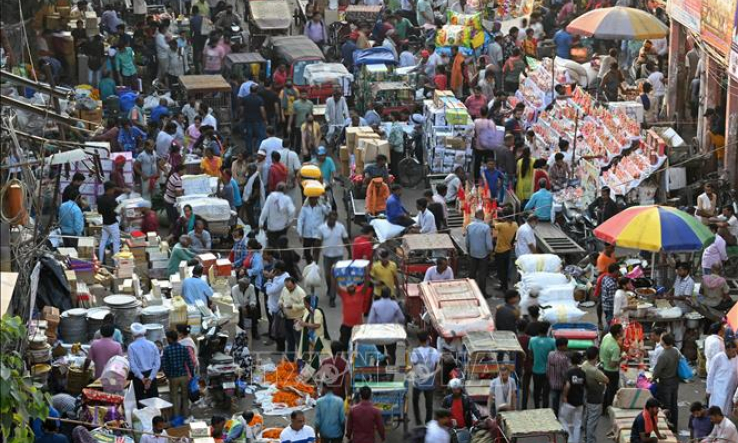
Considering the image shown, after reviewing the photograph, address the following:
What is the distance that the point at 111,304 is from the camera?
20406 millimetres

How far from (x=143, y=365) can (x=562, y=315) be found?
5042 millimetres

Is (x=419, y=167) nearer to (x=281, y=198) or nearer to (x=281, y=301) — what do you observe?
(x=281, y=198)

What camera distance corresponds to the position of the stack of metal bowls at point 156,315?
20.3m

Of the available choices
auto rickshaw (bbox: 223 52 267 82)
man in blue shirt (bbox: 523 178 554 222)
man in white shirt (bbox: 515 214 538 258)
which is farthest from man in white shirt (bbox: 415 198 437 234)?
auto rickshaw (bbox: 223 52 267 82)

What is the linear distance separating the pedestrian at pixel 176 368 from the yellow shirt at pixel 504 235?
534 centimetres

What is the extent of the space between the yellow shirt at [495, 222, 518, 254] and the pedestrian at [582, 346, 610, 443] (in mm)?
4647

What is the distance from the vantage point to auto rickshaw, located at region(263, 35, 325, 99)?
3147 cm

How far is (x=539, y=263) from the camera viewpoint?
21641 mm

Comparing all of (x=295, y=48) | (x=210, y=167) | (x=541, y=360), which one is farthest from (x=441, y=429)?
(x=295, y=48)

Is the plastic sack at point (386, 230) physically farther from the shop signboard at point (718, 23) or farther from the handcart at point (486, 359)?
the shop signboard at point (718, 23)

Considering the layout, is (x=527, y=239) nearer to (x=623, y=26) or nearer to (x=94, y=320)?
(x=94, y=320)

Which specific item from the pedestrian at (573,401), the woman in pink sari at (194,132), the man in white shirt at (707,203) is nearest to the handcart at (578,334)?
the pedestrian at (573,401)

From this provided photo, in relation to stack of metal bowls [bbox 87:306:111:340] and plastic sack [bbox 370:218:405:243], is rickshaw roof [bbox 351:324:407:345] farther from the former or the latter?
plastic sack [bbox 370:218:405:243]

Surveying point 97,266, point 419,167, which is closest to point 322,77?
point 419,167
